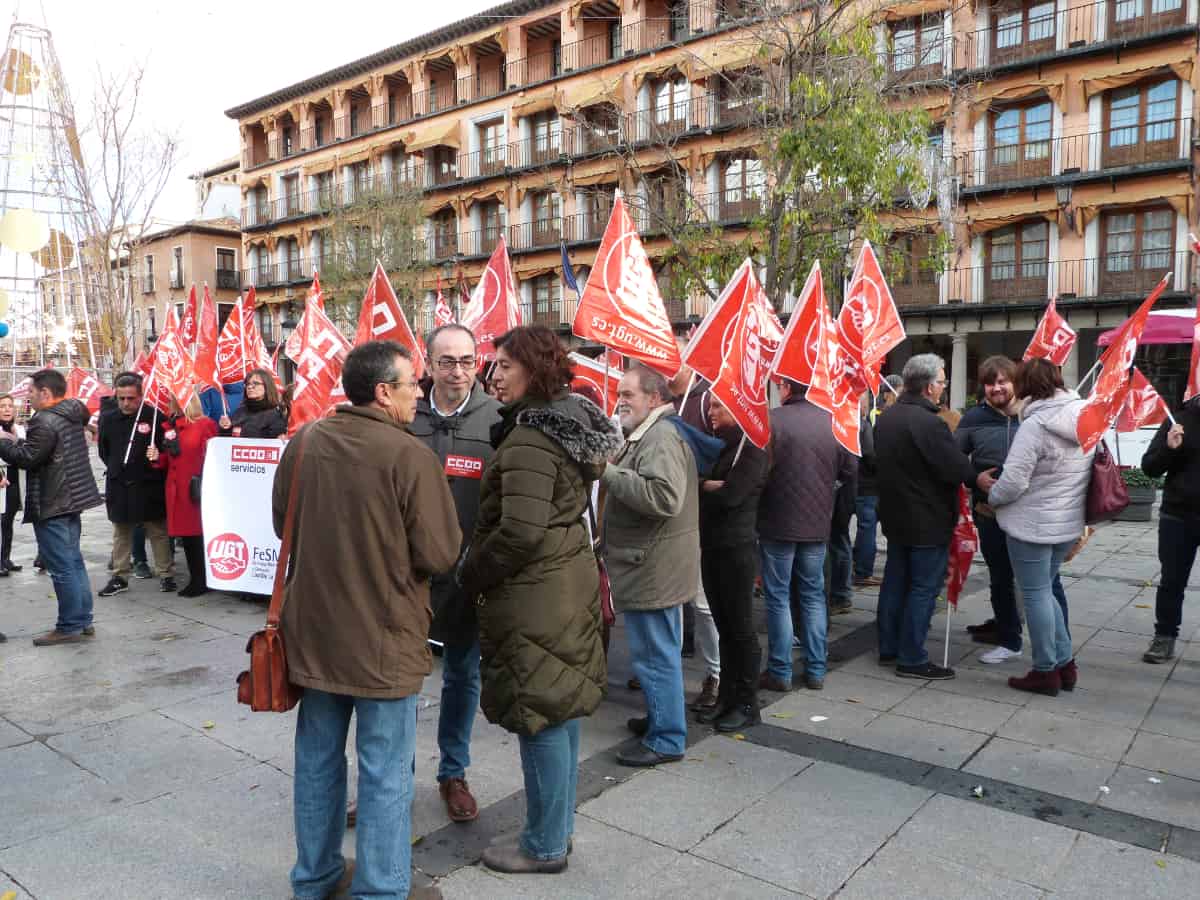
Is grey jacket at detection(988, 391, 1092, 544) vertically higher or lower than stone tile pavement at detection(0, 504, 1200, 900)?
higher

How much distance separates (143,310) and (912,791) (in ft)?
175

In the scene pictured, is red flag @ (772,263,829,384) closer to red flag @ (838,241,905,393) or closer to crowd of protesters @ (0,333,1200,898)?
crowd of protesters @ (0,333,1200,898)

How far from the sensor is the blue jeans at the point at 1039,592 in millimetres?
4969

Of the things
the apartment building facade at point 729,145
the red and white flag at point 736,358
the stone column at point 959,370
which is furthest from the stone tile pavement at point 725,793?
the stone column at point 959,370

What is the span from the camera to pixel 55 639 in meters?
6.14

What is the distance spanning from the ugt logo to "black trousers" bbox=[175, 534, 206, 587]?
1.38 feet

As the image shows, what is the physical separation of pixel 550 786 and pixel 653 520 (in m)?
1.37

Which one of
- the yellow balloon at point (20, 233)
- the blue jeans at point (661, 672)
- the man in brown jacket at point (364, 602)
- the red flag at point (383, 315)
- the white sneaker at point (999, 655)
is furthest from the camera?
the yellow balloon at point (20, 233)

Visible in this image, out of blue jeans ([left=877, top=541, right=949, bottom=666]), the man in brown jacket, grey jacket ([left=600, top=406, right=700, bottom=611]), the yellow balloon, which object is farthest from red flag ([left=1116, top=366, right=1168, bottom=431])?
the yellow balloon

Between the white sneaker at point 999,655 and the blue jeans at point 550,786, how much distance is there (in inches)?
142

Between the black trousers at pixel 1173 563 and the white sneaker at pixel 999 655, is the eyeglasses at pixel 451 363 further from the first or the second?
the black trousers at pixel 1173 563

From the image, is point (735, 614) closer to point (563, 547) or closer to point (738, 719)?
point (738, 719)

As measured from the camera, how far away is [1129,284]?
76.1 ft

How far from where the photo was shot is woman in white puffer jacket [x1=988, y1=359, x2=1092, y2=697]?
4.94 m
